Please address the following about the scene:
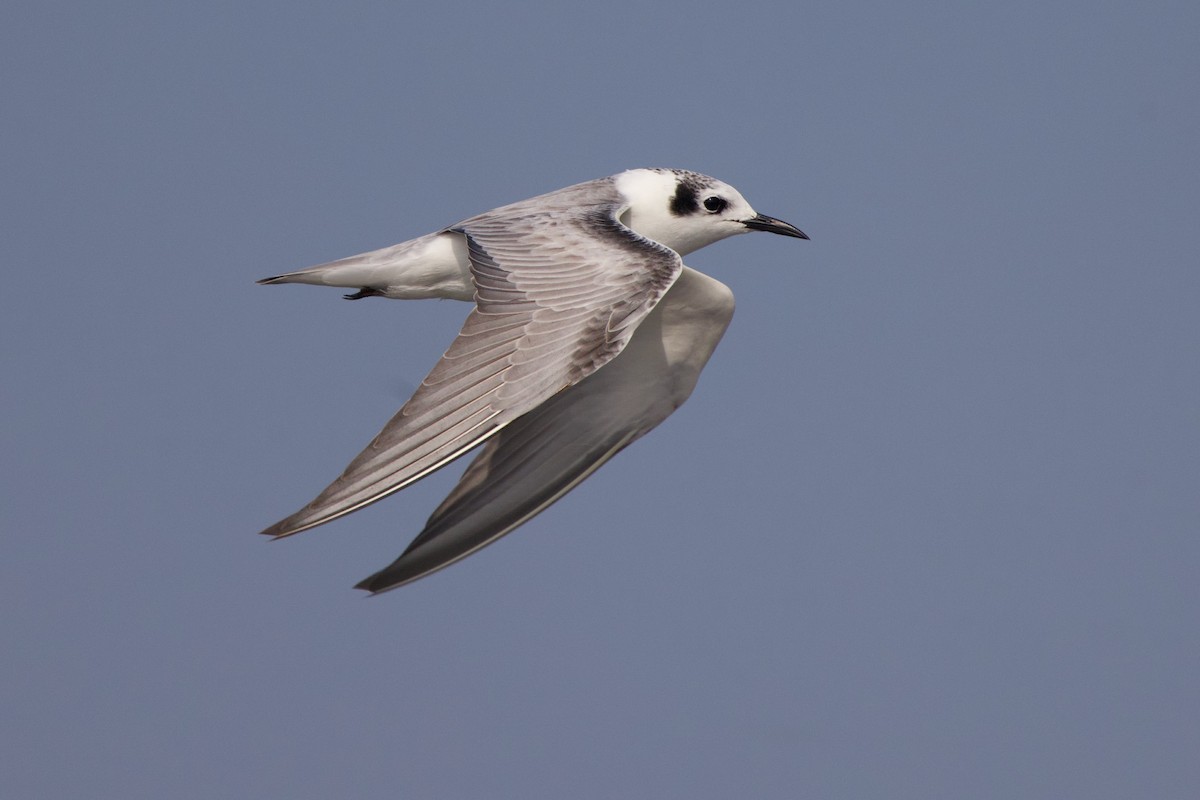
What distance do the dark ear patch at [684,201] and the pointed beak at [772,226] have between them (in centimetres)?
54

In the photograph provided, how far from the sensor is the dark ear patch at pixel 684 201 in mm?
11398

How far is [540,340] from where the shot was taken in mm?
8336

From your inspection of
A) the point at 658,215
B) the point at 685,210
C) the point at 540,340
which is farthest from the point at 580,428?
the point at 540,340

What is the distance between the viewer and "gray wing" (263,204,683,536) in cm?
757

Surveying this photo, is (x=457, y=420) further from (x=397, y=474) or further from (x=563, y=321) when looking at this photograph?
(x=563, y=321)

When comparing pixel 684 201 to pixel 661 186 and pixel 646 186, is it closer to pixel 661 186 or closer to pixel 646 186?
pixel 661 186

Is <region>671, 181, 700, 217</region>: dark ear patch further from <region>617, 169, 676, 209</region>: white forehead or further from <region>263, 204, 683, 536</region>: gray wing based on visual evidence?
<region>263, 204, 683, 536</region>: gray wing

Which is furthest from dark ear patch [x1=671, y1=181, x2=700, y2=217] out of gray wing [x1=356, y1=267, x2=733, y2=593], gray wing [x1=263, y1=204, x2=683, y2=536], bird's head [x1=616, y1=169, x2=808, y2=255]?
gray wing [x1=263, y1=204, x2=683, y2=536]

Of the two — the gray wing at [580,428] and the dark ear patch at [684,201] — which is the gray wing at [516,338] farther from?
the gray wing at [580,428]

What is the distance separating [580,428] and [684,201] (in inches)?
73.3

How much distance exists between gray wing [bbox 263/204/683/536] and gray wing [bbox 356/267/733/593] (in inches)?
74.6

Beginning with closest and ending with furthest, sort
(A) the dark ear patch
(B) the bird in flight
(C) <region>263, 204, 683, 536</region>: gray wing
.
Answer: (C) <region>263, 204, 683, 536</region>: gray wing, (B) the bird in flight, (A) the dark ear patch

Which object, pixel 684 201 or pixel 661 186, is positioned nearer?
pixel 661 186

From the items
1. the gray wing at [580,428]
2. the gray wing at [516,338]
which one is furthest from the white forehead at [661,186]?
the gray wing at [516,338]
